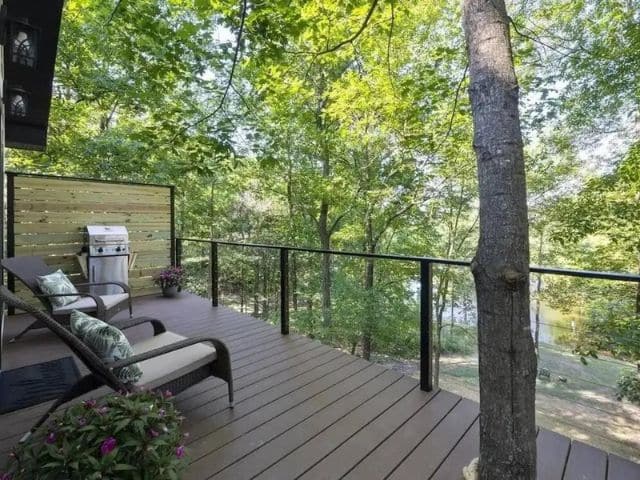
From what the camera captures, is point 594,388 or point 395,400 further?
point 594,388

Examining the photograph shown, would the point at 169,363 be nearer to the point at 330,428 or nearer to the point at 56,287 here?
the point at 330,428

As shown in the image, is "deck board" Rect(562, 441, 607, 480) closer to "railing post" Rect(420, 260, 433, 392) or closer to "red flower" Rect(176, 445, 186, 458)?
"railing post" Rect(420, 260, 433, 392)

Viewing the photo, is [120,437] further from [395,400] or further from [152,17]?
[152,17]

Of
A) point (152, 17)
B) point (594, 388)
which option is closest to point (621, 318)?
point (594, 388)

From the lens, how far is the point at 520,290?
1.20m

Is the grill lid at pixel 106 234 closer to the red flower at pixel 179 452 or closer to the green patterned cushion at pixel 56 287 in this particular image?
the green patterned cushion at pixel 56 287

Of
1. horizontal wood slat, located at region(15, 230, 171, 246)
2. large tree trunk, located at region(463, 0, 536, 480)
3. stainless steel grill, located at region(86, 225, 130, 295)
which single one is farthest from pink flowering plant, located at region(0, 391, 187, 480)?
horizontal wood slat, located at region(15, 230, 171, 246)

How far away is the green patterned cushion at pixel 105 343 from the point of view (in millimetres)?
1820

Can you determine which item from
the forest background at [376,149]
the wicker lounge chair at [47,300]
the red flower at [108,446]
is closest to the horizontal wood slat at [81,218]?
the forest background at [376,149]

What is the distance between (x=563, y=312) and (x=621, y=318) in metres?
2.07

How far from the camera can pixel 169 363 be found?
6.86ft

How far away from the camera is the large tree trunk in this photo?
1200 millimetres

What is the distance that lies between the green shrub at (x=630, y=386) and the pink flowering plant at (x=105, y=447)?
5.73 metres

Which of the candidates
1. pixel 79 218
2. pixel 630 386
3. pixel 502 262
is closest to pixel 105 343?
pixel 502 262
